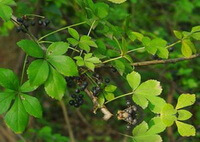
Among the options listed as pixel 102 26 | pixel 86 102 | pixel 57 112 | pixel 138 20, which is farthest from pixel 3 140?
pixel 102 26

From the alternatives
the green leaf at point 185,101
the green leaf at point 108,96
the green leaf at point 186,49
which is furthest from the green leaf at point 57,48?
the green leaf at point 186,49

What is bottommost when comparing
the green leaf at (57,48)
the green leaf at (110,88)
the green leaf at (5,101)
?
the green leaf at (110,88)

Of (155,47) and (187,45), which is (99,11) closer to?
(155,47)

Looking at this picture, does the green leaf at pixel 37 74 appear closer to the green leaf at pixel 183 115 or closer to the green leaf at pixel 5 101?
the green leaf at pixel 5 101

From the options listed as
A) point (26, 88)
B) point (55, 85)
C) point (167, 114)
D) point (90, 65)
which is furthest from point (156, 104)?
point (26, 88)

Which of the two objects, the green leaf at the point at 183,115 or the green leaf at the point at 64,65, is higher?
the green leaf at the point at 64,65

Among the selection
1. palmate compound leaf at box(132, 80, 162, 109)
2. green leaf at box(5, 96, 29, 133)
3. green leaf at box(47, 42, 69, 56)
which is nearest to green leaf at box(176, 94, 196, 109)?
palmate compound leaf at box(132, 80, 162, 109)
